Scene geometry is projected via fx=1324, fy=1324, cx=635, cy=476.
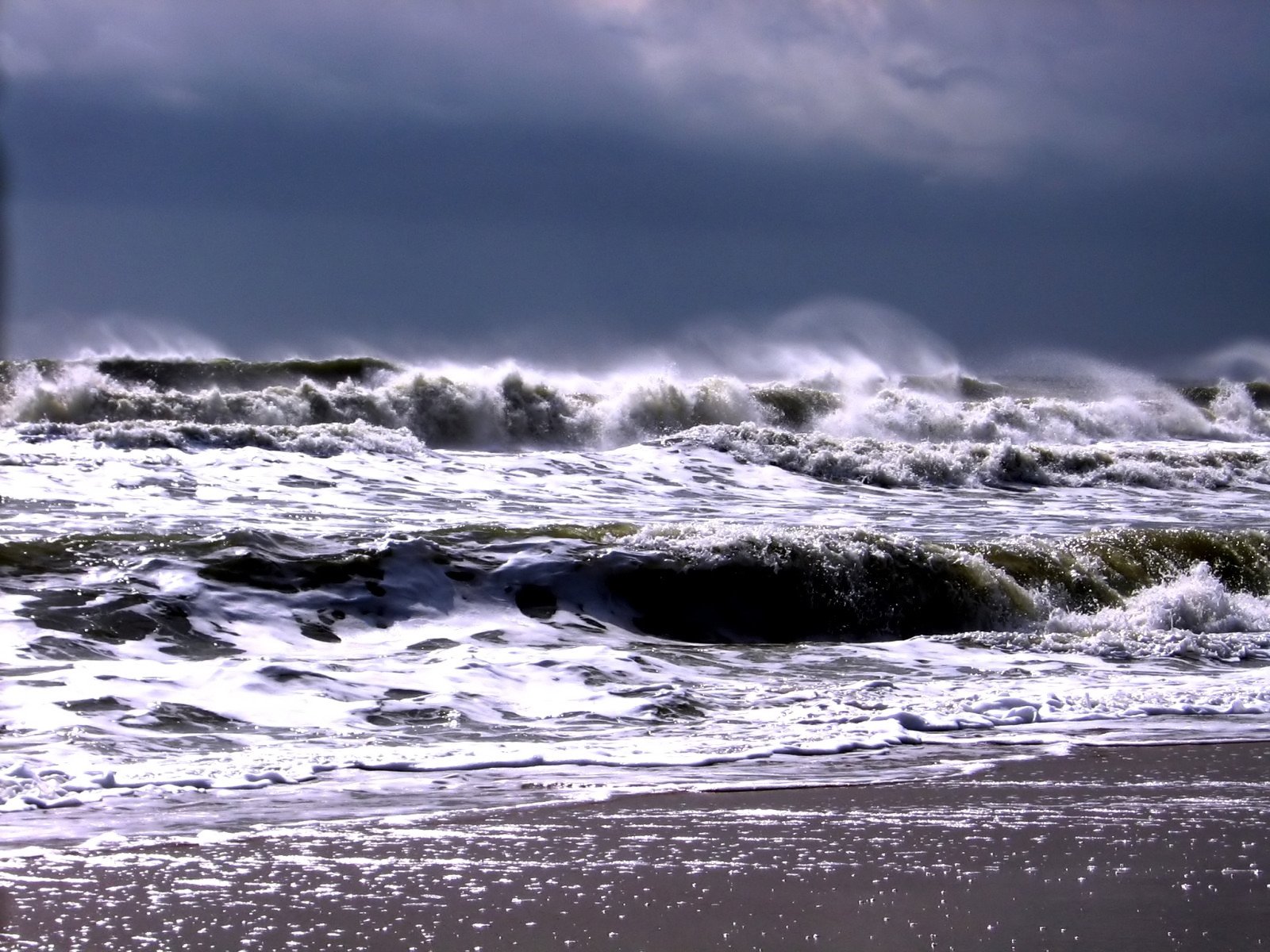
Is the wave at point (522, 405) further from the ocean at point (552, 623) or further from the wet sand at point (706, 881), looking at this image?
the wet sand at point (706, 881)

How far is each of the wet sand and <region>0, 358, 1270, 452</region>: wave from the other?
15487 millimetres

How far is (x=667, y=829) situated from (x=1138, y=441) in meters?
24.3

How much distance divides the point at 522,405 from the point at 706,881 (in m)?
19.1

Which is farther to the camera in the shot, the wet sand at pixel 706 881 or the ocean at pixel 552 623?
the ocean at pixel 552 623

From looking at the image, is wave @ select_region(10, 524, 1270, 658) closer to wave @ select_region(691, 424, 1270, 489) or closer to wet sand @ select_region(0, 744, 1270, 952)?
wet sand @ select_region(0, 744, 1270, 952)

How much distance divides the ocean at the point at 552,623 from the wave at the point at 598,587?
1.1 inches

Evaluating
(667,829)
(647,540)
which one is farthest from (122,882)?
(647,540)

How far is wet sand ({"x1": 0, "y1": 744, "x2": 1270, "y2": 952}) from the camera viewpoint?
9.50 ft

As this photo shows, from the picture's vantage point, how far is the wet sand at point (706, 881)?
290 cm

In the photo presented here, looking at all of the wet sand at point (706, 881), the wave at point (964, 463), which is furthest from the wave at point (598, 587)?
the wave at point (964, 463)

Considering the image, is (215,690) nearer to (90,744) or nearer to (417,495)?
(90,744)

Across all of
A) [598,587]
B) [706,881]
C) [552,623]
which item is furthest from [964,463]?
[706,881]

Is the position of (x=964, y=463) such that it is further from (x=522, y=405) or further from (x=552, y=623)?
(x=552, y=623)

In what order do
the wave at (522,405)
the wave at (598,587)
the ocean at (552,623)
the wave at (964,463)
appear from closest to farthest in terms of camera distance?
the ocean at (552,623)
the wave at (598,587)
the wave at (964,463)
the wave at (522,405)
